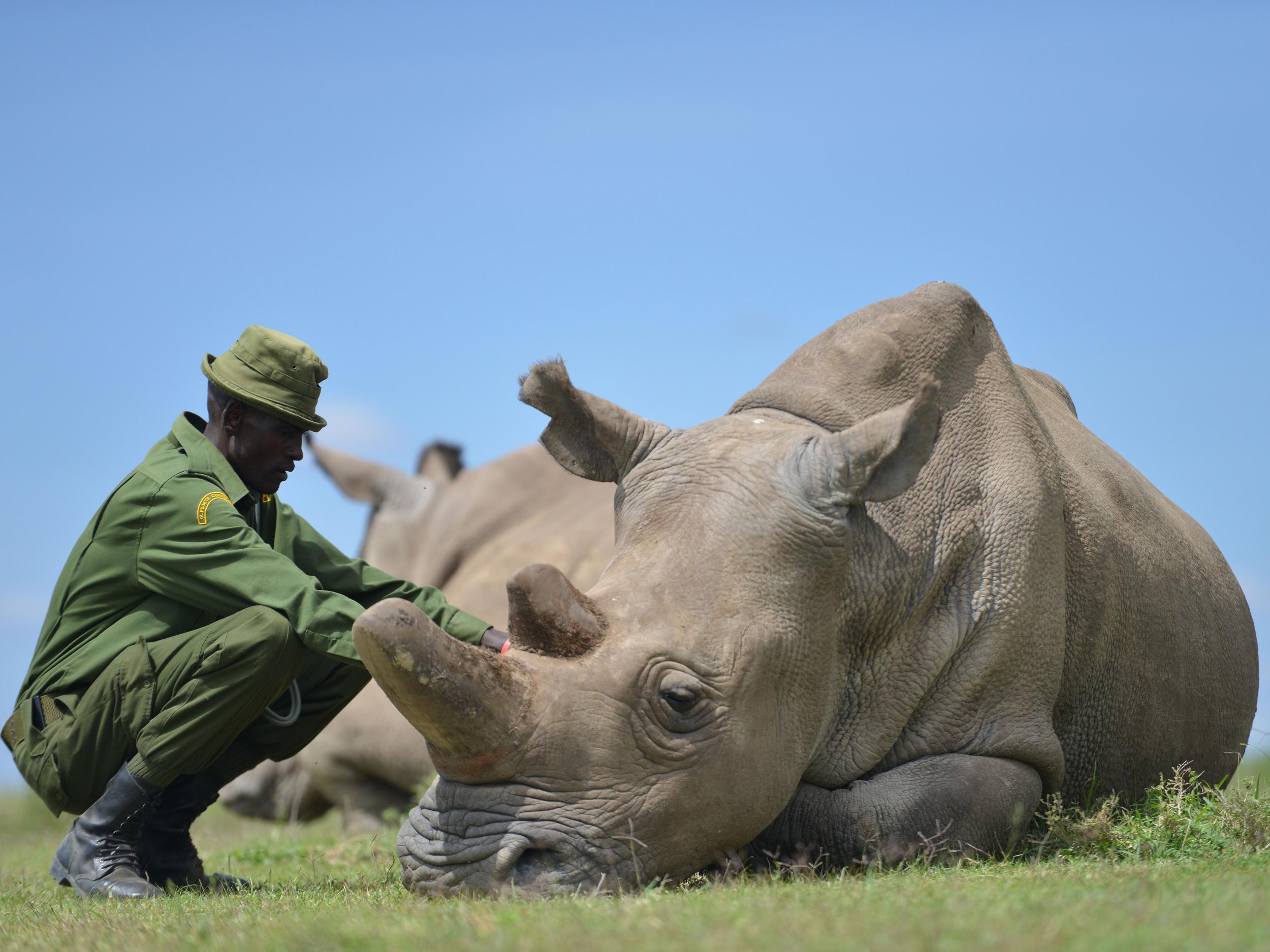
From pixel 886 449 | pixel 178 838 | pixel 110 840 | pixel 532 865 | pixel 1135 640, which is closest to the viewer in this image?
pixel 532 865

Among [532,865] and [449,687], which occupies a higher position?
[449,687]

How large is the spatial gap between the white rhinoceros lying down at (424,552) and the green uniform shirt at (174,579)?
3.57 metres

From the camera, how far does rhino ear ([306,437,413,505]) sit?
1109cm

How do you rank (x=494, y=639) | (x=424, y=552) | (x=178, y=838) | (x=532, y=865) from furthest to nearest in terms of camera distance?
(x=424, y=552)
(x=178, y=838)
(x=494, y=639)
(x=532, y=865)

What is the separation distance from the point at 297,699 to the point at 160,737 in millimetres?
637

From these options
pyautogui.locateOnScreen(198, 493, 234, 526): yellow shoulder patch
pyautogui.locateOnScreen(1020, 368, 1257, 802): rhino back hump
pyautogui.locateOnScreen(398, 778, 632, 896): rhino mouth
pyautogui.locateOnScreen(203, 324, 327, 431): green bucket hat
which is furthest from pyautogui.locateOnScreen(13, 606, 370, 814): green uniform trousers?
pyautogui.locateOnScreen(1020, 368, 1257, 802): rhino back hump

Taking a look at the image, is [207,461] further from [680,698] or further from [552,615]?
[680,698]

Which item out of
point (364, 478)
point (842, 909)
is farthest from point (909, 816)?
point (364, 478)

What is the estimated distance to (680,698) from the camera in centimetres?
392

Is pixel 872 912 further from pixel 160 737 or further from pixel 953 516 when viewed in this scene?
pixel 160 737

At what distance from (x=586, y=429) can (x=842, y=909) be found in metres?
2.45

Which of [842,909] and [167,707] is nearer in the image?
[842,909]

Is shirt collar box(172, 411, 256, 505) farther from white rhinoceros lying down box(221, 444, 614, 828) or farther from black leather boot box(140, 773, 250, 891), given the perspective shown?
white rhinoceros lying down box(221, 444, 614, 828)

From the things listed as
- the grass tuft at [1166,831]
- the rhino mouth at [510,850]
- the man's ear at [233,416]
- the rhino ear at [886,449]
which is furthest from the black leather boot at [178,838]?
the grass tuft at [1166,831]
